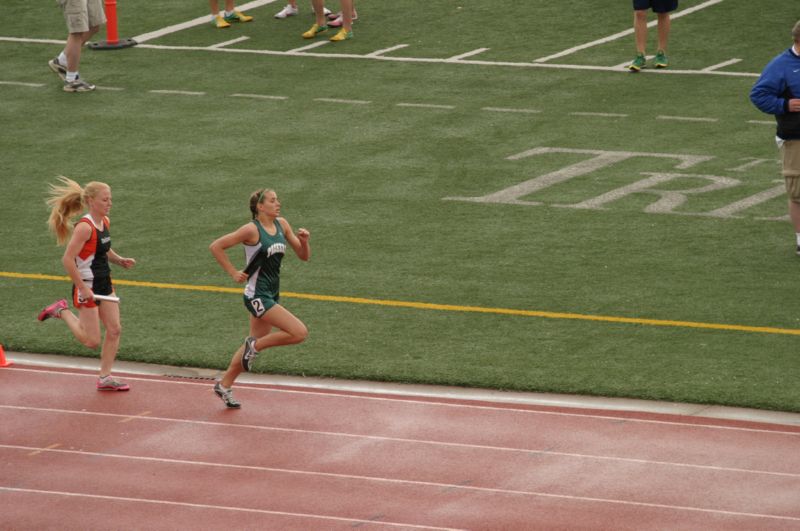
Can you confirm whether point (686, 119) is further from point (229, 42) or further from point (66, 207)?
point (66, 207)

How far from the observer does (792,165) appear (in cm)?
1512

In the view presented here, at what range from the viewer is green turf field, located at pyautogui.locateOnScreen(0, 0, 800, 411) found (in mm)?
13375

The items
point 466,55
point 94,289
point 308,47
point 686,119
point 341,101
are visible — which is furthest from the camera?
point 308,47

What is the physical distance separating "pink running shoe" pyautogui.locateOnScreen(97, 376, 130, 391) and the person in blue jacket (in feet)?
21.7

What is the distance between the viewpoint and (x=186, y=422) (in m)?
11.9

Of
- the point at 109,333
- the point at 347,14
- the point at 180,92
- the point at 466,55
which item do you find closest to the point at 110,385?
the point at 109,333

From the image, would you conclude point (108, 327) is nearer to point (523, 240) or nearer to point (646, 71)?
point (523, 240)

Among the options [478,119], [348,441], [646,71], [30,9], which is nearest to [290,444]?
[348,441]

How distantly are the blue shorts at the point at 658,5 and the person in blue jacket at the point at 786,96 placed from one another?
7.40 m

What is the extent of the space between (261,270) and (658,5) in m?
12.1

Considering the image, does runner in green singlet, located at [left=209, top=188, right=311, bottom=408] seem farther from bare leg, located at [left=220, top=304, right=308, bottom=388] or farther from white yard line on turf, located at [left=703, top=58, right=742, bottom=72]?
white yard line on turf, located at [left=703, top=58, right=742, bottom=72]

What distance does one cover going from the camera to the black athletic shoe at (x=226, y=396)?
1217 cm

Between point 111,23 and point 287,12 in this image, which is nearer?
point 111,23

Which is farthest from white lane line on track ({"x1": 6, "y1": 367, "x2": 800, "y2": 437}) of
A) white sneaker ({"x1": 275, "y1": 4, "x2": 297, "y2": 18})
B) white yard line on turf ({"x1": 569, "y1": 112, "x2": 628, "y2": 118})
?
white sneaker ({"x1": 275, "y1": 4, "x2": 297, "y2": 18})
